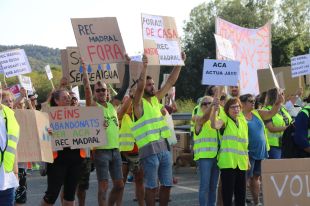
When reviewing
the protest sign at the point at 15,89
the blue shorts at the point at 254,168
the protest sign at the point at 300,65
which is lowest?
the blue shorts at the point at 254,168

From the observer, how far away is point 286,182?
5.60m

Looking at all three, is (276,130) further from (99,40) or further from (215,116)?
(99,40)

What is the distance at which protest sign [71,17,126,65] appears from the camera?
9.44 metres

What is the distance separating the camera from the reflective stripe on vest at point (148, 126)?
8867 mm

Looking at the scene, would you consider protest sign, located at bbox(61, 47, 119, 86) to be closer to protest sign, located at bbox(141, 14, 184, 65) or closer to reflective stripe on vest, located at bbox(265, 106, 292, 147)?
protest sign, located at bbox(141, 14, 184, 65)

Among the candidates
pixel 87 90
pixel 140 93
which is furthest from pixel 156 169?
pixel 87 90

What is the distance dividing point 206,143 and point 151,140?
2.68 feet

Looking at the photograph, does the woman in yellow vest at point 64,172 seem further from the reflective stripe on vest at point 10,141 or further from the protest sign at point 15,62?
the protest sign at point 15,62

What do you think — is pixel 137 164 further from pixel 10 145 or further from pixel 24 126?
pixel 10 145

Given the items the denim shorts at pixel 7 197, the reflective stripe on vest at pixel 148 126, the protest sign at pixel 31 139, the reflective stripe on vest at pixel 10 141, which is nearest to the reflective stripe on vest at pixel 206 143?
the reflective stripe on vest at pixel 148 126

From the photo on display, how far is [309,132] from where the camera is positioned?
28.4 ft

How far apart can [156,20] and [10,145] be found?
382 cm

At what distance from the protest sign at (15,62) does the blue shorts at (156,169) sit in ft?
15.7

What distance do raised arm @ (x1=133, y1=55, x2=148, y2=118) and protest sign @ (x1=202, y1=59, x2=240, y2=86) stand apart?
0.89 meters
